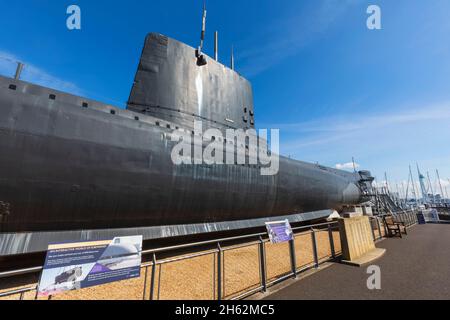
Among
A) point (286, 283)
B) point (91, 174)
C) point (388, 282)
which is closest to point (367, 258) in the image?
point (388, 282)

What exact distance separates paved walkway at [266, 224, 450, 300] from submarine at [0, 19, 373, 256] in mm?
4317

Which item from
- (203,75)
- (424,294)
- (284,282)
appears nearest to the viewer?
(424,294)

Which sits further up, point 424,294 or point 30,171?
point 30,171

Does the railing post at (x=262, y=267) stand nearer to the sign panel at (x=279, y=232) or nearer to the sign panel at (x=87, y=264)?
the sign panel at (x=279, y=232)

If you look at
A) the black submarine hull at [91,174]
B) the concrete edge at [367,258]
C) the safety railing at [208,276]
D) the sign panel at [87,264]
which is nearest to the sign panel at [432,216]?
the concrete edge at [367,258]

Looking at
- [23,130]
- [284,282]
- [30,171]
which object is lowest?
[284,282]

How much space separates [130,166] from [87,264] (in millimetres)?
4074

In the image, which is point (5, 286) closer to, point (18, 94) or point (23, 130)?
point (23, 130)

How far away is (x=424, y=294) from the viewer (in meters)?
4.97
